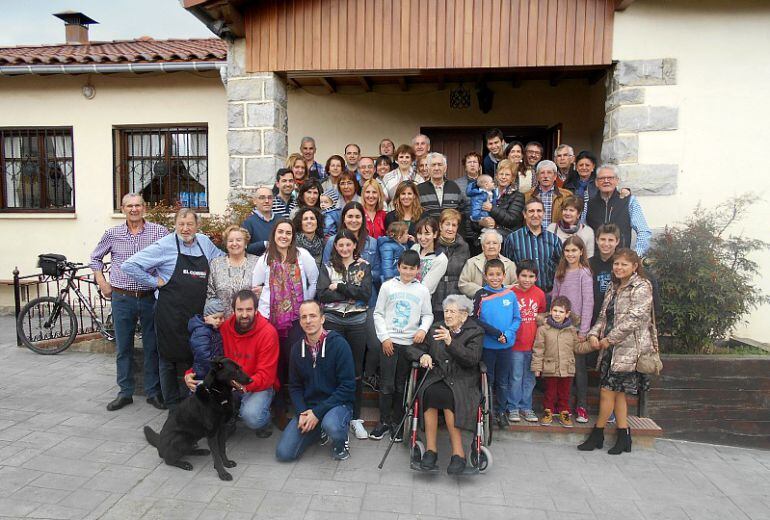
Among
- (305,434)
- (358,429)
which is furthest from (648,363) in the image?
(305,434)

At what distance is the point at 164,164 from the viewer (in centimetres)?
878

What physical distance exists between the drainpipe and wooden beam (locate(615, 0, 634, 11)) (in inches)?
204

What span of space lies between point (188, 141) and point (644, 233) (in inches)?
271

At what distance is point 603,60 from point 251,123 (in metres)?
3.96

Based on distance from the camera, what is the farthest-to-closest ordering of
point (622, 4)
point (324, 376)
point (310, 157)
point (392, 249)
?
1. point (310, 157)
2. point (622, 4)
3. point (392, 249)
4. point (324, 376)

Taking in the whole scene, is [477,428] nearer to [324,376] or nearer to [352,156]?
[324,376]

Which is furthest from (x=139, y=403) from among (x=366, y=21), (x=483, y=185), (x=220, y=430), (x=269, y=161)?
(x=366, y=21)

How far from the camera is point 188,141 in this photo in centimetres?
873

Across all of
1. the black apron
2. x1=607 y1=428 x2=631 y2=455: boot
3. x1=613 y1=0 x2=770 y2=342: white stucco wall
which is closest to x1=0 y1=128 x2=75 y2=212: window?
A: the black apron

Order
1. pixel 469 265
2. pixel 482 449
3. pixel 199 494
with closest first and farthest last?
pixel 199 494, pixel 482 449, pixel 469 265

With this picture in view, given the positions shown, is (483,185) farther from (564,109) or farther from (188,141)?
(188,141)

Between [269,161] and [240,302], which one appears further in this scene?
[269,161]

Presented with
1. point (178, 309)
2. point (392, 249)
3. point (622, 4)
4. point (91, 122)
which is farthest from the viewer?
point (91, 122)

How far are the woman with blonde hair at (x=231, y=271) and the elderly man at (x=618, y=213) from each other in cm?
312
